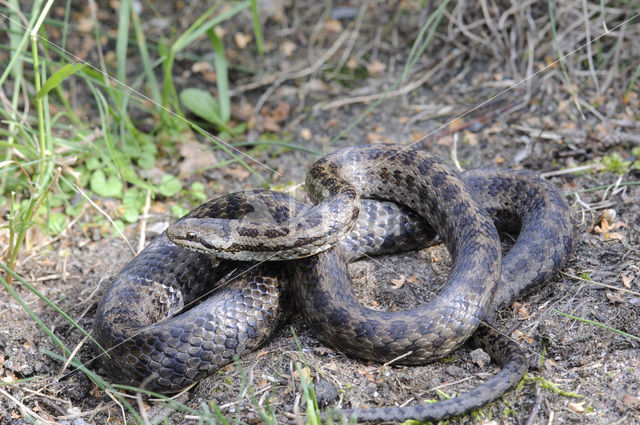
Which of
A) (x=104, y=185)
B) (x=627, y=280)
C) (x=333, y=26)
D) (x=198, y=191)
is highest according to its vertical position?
(x=333, y=26)

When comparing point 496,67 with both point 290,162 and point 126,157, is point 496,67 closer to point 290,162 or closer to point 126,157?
point 290,162

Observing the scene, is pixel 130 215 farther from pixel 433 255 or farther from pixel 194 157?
pixel 433 255

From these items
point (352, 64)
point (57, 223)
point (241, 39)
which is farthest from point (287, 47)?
point (57, 223)

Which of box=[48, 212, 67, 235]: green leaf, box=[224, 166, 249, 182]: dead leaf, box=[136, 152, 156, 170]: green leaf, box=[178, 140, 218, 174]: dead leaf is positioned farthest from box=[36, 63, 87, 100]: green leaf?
box=[224, 166, 249, 182]: dead leaf

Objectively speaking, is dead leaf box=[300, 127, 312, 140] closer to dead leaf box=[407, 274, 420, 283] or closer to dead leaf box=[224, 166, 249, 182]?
dead leaf box=[224, 166, 249, 182]

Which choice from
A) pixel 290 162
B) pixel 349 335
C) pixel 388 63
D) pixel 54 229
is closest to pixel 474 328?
pixel 349 335

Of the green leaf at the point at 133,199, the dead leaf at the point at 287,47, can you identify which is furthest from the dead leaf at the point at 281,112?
the green leaf at the point at 133,199

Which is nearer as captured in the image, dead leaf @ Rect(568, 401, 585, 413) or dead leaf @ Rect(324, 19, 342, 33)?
dead leaf @ Rect(568, 401, 585, 413)
